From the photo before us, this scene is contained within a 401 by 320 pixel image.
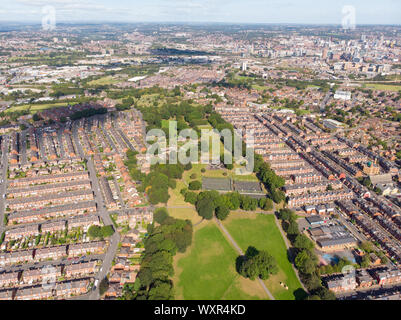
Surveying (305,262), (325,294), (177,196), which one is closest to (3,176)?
(177,196)

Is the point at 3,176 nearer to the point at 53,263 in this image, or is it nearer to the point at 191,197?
the point at 53,263

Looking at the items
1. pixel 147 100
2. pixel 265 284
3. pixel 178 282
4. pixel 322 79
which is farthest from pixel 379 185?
pixel 322 79

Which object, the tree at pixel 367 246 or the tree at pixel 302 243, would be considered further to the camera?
the tree at pixel 367 246

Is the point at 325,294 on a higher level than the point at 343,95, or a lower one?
lower

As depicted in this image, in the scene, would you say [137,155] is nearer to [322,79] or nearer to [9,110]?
[9,110]

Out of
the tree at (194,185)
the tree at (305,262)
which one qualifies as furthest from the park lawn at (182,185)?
the tree at (305,262)

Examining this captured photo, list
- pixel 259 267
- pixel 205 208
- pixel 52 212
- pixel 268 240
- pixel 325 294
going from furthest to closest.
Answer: pixel 52 212 < pixel 205 208 < pixel 268 240 < pixel 259 267 < pixel 325 294

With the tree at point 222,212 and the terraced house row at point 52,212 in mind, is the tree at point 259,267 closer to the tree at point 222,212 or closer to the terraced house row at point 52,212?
the tree at point 222,212
